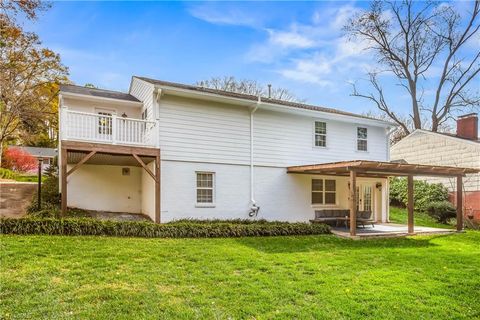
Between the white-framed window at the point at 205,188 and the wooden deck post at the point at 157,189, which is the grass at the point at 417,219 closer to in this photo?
the white-framed window at the point at 205,188

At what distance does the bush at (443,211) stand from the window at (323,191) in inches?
246

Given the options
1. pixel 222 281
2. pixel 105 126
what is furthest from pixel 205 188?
pixel 222 281

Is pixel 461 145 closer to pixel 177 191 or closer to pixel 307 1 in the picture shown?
pixel 307 1

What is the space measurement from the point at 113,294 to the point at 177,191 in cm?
724

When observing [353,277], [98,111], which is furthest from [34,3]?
[353,277]

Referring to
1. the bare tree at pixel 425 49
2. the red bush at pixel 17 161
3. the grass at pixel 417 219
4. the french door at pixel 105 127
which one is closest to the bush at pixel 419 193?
the grass at pixel 417 219

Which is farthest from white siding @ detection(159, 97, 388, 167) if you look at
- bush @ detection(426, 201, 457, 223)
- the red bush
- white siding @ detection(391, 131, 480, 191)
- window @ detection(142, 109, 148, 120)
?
the red bush

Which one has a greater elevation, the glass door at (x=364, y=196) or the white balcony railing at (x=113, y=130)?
the white balcony railing at (x=113, y=130)

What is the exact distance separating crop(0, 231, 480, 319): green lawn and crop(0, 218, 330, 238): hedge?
581 millimetres

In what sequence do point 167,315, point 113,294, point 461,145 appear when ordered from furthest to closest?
point 461,145, point 113,294, point 167,315

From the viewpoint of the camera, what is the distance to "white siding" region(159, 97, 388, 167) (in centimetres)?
1241

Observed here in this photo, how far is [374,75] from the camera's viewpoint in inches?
1131

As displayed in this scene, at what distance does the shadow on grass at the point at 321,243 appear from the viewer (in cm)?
923

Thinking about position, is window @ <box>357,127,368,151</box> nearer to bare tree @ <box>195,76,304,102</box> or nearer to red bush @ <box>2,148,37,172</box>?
bare tree @ <box>195,76,304,102</box>
